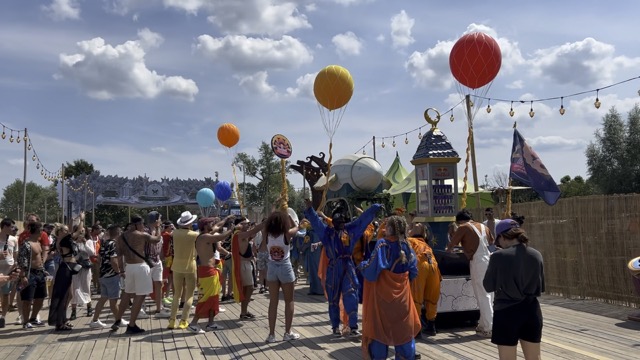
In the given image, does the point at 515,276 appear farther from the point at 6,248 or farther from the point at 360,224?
the point at 6,248

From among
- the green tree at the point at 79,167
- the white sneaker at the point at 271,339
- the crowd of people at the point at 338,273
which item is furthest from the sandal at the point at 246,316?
→ the green tree at the point at 79,167

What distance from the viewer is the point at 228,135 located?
14.9m

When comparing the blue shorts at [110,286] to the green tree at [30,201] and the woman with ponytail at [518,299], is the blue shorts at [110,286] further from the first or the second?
the green tree at [30,201]

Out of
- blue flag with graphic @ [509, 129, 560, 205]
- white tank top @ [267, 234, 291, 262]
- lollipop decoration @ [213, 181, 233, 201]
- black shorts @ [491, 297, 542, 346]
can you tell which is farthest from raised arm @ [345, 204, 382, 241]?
lollipop decoration @ [213, 181, 233, 201]

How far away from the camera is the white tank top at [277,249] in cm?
689

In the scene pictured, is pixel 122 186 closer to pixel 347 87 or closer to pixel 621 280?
pixel 347 87

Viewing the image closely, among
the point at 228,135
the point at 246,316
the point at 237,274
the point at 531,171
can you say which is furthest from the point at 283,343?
the point at 228,135

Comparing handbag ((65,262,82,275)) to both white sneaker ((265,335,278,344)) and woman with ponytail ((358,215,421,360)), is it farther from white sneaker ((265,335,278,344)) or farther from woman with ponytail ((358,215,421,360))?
woman with ponytail ((358,215,421,360))

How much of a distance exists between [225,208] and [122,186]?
234 inches

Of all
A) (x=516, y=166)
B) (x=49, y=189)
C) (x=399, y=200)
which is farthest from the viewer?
(x=49, y=189)

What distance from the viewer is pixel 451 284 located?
734 cm

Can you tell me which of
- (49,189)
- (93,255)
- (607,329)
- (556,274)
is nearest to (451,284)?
(607,329)

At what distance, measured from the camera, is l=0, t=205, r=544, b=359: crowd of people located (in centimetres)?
439

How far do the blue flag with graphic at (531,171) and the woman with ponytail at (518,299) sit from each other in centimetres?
552
